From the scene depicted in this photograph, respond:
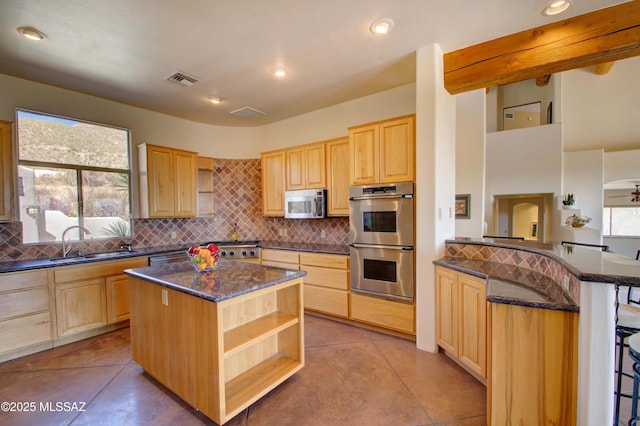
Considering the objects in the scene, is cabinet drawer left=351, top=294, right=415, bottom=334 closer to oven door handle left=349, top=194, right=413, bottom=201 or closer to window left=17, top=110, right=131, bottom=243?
oven door handle left=349, top=194, right=413, bottom=201

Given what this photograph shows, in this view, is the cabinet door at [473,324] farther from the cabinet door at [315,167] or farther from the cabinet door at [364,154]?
the cabinet door at [315,167]

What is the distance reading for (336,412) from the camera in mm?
1869

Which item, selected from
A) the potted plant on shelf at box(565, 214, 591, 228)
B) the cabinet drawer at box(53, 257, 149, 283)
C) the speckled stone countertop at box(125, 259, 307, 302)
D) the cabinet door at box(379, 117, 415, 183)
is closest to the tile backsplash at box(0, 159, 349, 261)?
the cabinet drawer at box(53, 257, 149, 283)

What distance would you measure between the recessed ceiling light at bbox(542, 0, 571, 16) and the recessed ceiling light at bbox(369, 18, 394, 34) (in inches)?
46.7

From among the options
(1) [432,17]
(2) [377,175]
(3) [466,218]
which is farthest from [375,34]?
(3) [466,218]

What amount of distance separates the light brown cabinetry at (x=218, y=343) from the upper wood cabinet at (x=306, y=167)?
6.46 ft

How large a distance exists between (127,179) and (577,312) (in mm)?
4914

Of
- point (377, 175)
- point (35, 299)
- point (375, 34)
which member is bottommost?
point (35, 299)

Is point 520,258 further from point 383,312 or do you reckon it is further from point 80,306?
point 80,306

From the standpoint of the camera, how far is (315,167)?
3.87m

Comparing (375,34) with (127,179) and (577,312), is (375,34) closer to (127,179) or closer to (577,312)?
(577,312)

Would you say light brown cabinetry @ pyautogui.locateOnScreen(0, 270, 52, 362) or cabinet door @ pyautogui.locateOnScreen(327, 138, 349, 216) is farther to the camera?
cabinet door @ pyautogui.locateOnScreen(327, 138, 349, 216)

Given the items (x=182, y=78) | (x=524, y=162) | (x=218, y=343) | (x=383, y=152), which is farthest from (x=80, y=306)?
(x=524, y=162)

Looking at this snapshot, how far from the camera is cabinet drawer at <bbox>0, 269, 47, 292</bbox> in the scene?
2523 millimetres
